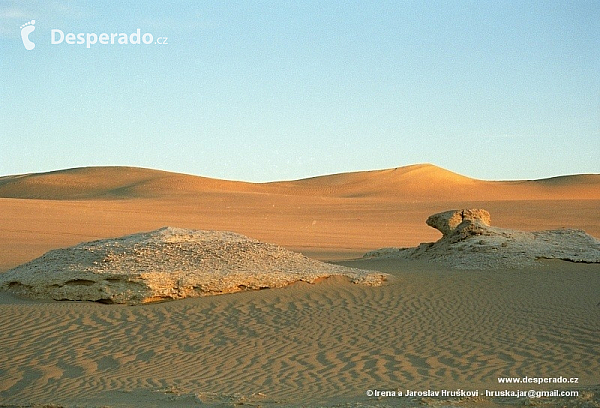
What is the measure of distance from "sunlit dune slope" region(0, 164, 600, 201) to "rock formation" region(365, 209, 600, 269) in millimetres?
49784

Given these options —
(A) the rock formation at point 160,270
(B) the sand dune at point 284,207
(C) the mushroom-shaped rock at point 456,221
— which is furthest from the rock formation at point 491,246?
(B) the sand dune at point 284,207

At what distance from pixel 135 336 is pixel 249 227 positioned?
26.1 metres

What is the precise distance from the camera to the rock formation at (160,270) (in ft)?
38.2

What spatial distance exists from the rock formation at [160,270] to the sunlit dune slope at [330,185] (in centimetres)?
5292

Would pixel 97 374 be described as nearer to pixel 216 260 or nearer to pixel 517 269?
pixel 216 260

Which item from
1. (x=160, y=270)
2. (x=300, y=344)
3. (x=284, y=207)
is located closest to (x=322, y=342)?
(x=300, y=344)

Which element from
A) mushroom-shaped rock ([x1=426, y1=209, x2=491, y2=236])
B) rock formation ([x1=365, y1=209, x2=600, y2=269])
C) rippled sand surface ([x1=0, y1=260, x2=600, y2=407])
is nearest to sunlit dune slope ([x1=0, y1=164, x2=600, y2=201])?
mushroom-shaped rock ([x1=426, y1=209, x2=491, y2=236])

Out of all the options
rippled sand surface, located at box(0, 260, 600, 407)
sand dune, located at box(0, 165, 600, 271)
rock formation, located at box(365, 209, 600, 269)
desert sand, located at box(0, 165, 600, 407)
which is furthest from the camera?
sand dune, located at box(0, 165, 600, 271)

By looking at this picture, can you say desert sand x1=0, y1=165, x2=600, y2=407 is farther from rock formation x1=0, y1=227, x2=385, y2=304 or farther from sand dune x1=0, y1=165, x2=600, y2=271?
sand dune x1=0, y1=165, x2=600, y2=271

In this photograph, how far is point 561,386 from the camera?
7383 millimetres

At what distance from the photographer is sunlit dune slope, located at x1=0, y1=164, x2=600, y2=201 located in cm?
7206

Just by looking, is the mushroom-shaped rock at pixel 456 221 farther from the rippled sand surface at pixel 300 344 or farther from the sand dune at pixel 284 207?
the sand dune at pixel 284 207

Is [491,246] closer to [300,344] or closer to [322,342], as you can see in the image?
[322,342]

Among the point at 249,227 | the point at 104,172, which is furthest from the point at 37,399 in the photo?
the point at 104,172
